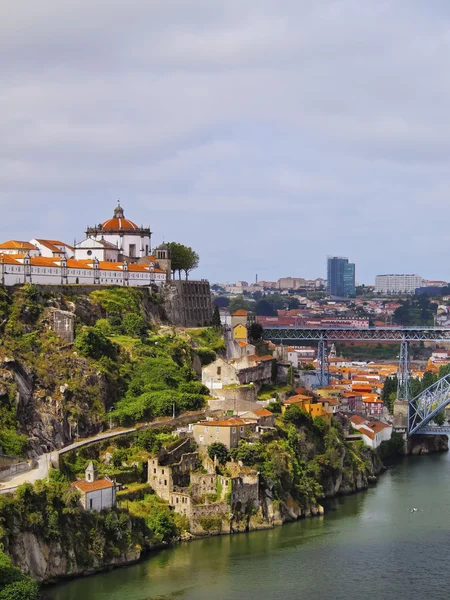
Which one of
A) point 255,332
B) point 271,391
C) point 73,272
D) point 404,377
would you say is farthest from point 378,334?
point 73,272

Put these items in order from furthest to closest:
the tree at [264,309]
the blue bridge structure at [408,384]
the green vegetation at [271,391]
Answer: the tree at [264,309] < the blue bridge structure at [408,384] < the green vegetation at [271,391]

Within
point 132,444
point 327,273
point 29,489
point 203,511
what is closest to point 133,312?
point 132,444

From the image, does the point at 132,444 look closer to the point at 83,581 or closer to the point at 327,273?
the point at 83,581

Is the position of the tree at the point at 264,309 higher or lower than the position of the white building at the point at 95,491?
higher

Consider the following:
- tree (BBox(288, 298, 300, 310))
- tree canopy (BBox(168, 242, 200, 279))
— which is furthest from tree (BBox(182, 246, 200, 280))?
tree (BBox(288, 298, 300, 310))

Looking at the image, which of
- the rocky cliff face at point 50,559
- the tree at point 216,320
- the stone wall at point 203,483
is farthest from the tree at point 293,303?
the rocky cliff face at point 50,559

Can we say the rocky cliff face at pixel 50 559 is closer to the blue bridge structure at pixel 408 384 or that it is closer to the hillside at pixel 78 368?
the hillside at pixel 78 368

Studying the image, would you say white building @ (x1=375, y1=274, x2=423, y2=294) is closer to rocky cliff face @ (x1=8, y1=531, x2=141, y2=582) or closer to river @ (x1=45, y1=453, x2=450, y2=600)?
river @ (x1=45, y1=453, x2=450, y2=600)

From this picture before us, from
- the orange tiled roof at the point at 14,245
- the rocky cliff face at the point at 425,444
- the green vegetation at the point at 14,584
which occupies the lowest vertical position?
the rocky cliff face at the point at 425,444
